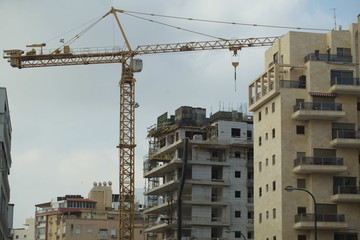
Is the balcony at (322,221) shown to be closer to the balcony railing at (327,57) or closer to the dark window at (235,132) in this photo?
the balcony railing at (327,57)

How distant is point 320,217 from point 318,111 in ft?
40.2

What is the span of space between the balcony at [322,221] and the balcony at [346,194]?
197 cm

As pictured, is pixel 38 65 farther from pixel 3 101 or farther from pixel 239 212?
pixel 3 101

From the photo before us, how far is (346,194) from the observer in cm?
9362

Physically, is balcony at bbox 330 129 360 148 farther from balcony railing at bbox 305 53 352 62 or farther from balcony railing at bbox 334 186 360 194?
balcony railing at bbox 305 53 352 62

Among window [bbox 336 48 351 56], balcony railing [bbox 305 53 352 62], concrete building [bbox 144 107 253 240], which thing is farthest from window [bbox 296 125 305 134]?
concrete building [bbox 144 107 253 240]

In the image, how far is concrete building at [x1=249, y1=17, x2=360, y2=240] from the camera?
94.2 metres

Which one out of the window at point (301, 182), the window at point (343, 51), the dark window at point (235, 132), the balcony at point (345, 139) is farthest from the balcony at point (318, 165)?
the dark window at point (235, 132)

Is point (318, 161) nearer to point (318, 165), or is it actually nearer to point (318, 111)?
point (318, 165)

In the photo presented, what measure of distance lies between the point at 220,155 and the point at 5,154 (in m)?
42.5

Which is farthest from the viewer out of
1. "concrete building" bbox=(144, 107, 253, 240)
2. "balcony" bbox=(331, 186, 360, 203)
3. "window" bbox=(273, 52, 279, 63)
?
"concrete building" bbox=(144, 107, 253, 240)

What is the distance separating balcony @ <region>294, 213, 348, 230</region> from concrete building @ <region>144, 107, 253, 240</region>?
105ft

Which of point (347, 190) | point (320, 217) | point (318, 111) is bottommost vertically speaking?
point (320, 217)

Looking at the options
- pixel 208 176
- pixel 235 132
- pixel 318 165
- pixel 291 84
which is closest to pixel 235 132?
pixel 235 132
